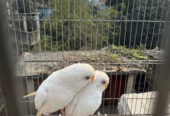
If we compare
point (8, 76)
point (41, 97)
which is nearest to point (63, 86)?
point (41, 97)

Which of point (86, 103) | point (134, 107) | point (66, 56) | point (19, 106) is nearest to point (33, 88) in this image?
point (66, 56)

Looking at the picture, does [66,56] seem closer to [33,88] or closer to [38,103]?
[33,88]

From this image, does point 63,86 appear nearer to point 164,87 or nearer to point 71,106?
point 71,106

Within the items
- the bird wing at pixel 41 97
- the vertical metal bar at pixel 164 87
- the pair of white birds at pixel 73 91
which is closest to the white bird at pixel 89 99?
the pair of white birds at pixel 73 91

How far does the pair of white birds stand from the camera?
0.87 meters

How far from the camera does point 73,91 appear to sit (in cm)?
91

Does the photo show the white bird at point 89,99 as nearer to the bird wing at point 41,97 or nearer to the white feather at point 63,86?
the white feather at point 63,86

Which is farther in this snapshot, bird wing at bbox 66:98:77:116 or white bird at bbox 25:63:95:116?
bird wing at bbox 66:98:77:116

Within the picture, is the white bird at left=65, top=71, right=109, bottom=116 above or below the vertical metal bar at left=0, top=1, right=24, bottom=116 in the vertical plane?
below

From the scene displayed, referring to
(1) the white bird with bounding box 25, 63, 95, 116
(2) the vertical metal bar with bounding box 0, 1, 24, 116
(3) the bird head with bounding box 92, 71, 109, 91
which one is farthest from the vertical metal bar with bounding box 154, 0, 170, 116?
(3) the bird head with bounding box 92, 71, 109, 91

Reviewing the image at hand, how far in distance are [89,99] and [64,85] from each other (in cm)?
18

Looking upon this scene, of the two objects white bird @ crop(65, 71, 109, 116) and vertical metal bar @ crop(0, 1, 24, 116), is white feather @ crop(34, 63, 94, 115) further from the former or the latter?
vertical metal bar @ crop(0, 1, 24, 116)

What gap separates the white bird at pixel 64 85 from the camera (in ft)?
2.82

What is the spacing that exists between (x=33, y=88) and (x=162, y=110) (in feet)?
5.09
